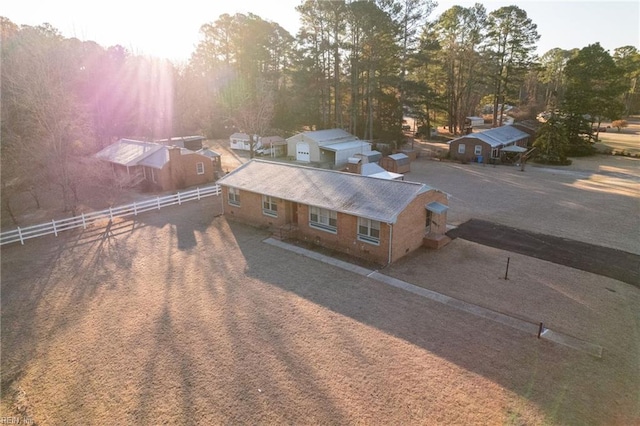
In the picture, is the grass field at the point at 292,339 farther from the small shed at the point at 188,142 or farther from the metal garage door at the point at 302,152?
the small shed at the point at 188,142

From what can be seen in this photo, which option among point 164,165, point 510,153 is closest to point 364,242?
point 164,165

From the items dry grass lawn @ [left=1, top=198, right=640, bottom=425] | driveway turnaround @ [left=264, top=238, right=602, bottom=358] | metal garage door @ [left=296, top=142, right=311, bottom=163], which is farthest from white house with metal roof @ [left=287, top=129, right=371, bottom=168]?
dry grass lawn @ [left=1, top=198, right=640, bottom=425]

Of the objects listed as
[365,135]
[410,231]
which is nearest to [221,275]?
[410,231]

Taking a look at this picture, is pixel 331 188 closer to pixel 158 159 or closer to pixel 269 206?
pixel 269 206

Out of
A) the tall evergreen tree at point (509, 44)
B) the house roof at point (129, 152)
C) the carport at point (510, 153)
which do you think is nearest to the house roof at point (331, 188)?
the house roof at point (129, 152)

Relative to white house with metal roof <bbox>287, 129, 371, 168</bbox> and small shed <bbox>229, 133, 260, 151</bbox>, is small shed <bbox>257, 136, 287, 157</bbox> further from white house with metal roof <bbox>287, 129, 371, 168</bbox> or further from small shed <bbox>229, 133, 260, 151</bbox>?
small shed <bbox>229, 133, 260, 151</bbox>
